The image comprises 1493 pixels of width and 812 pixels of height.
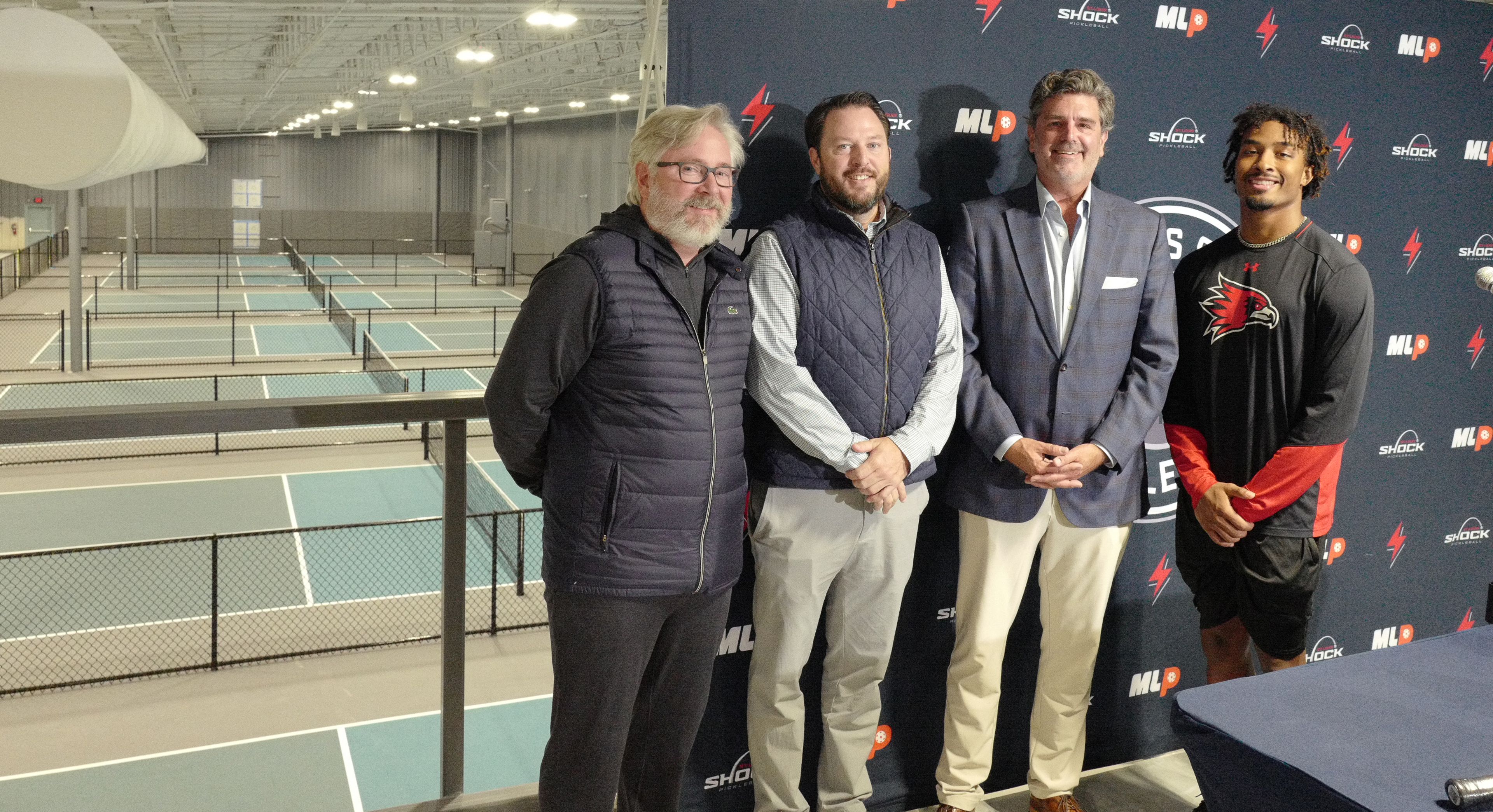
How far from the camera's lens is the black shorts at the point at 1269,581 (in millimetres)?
3141

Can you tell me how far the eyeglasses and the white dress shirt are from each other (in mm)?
995

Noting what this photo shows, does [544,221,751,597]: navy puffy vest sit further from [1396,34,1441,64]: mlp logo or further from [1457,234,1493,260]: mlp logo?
[1457,234,1493,260]: mlp logo

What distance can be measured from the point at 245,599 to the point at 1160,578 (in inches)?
322

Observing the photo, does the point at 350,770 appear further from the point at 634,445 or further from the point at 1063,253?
the point at 1063,253

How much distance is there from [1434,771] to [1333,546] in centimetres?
281

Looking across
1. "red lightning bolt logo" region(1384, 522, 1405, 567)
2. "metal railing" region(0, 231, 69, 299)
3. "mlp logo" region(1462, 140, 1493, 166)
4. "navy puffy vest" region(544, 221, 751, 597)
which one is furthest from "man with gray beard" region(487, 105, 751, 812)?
"metal railing" region(0, 231, 69, 299)

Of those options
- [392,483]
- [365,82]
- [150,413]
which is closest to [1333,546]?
[150,413]

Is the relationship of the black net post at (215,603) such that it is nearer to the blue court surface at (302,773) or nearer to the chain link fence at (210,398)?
the blue court surface at (302,773)

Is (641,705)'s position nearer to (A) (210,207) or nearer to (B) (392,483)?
(B) (392,483)

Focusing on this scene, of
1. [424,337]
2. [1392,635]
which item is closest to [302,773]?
[1392,635]

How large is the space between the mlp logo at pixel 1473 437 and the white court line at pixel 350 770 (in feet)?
18.2

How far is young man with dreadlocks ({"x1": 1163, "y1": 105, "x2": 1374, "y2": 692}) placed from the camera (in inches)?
120

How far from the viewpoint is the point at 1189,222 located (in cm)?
373

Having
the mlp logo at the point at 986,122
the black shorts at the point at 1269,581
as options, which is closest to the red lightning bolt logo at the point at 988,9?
the mlp logo at the point at 986,122
